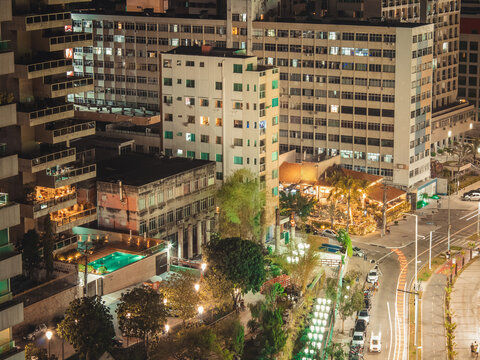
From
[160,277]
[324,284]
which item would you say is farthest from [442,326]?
[160,277]

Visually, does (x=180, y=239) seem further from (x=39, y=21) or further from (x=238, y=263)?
(x=39, y=21)

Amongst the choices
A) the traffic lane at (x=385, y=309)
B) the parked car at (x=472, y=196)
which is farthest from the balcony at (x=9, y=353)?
the parked car at (x=472, y=196)

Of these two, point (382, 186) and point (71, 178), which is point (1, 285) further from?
point (382, 186)

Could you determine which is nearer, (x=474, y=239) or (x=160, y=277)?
(x=160, y=277)

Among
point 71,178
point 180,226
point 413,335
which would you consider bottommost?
point 413,335

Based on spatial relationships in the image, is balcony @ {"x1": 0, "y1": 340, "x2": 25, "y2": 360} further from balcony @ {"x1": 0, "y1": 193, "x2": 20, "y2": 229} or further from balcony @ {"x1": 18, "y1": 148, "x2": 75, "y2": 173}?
balcony @ {"x1": 18, "y1": 148, "x2": 75, "y2": 173}

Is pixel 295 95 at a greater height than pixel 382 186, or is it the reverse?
pixel 295 95
